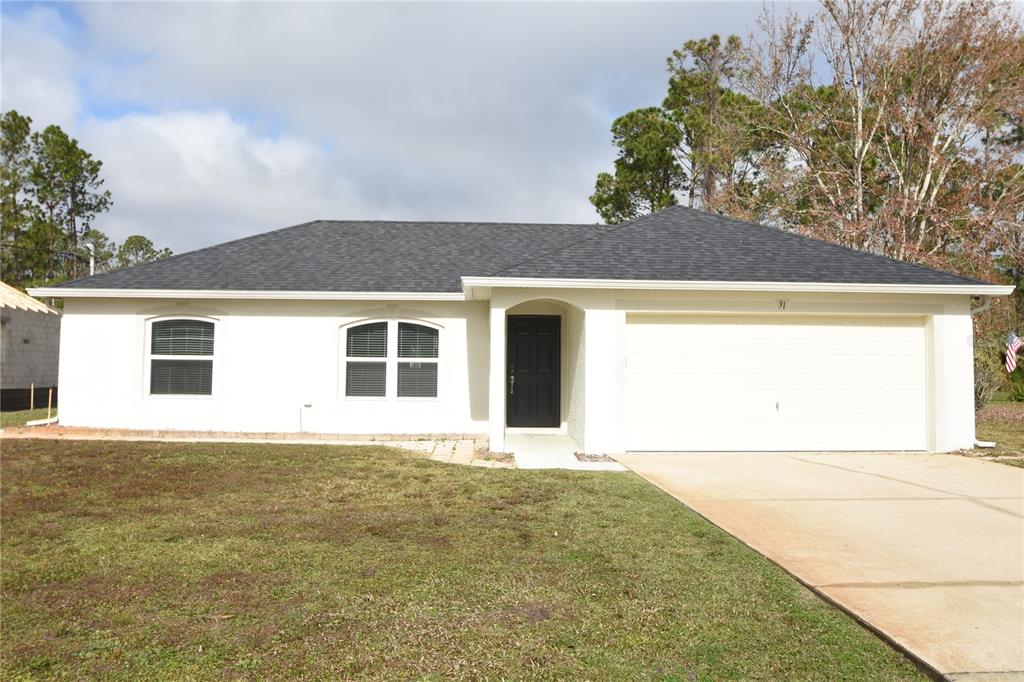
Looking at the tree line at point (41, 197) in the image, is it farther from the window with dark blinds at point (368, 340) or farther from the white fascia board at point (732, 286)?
the white fascia board at point (732, 286)

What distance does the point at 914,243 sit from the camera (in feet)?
65.8

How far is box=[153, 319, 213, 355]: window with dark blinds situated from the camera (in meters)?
12.1

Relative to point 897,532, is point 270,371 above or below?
above

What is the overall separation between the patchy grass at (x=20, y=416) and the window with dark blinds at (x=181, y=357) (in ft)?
11.2

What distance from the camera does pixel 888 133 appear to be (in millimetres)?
21500

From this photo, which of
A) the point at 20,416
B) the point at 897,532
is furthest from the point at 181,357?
the point at 897,532

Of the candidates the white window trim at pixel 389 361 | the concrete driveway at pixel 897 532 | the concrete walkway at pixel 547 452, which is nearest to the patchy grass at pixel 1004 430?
the concrete driveway at pixel 897 532

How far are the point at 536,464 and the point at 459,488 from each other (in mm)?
2053

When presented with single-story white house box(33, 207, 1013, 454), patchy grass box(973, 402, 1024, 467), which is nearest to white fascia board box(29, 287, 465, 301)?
single-story white house box(33, 207, 1013, 454)

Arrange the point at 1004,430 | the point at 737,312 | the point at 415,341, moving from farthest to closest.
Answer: the point at 1004,430 < the point at 415,341 < the point at 737,312

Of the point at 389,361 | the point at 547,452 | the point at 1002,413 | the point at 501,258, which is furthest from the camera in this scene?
the point at 1002,413

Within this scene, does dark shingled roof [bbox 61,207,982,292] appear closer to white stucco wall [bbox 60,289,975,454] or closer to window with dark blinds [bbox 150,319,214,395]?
white stucco wall [bbox 60,289,975,454]

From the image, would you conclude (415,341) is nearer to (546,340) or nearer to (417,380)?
(417,380)

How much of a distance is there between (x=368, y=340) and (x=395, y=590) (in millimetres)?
8381
